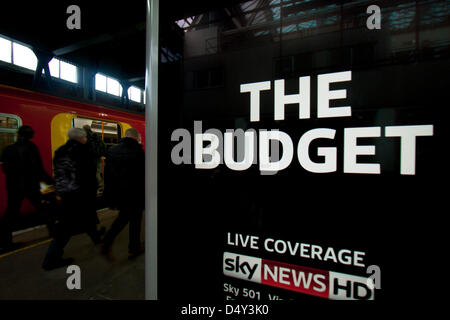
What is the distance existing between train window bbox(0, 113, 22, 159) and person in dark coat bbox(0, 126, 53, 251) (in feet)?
2.51

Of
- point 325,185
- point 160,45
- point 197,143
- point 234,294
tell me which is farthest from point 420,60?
point 234,294

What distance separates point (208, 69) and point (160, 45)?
29 centimetres

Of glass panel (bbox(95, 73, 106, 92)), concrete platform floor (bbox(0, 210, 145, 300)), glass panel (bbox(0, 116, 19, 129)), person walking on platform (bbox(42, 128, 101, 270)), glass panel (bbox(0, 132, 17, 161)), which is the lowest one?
concrete platform floor (bbox(0, 210, 145, 300))

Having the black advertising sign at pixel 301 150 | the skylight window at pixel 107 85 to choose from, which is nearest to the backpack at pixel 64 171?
the black advertising sign at pixel 301 150

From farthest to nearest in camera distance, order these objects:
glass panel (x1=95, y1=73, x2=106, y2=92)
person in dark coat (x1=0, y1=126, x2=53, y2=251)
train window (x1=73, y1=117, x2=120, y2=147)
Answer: glass panel (x1=95, y1=73, x2=106, y2=92), train window (x1=73, y1=117, x2=120, y2=147), person in dark coat (x1=0, y1=126, x2=53, y2=251)

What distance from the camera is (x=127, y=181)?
2.54 metres

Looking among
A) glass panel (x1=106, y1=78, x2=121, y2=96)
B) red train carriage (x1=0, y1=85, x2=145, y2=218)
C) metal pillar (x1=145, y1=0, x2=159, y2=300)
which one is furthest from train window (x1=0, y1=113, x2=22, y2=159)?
glass panel (x1=106, y1=78, x2=121, y2=96)

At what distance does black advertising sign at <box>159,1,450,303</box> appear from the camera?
80 centimetres

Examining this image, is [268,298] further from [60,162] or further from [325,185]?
[60,162]

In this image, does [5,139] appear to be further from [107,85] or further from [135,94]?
[135,94]

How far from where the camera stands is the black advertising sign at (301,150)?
2.61ft

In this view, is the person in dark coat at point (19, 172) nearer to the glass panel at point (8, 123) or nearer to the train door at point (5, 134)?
the train door at point (5, 134)

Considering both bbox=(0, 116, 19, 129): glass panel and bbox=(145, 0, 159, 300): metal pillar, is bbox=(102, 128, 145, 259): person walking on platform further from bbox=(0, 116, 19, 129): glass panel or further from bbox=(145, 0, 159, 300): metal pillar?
bbox=(0, 116, 19, 129): glass panel

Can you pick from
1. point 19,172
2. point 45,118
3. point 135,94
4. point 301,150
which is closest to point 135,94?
point 135,94
